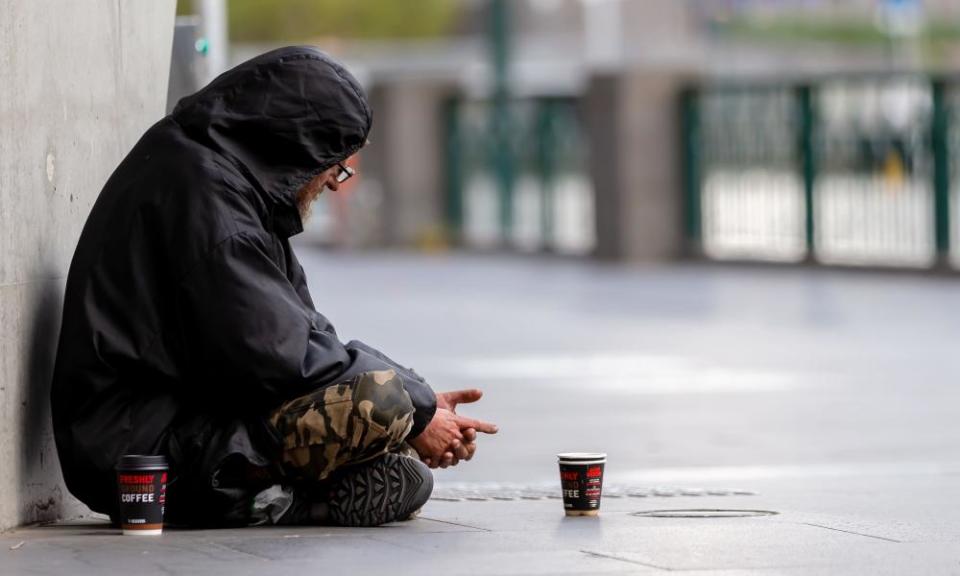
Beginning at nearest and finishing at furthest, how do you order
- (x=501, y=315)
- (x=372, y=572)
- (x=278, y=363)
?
(x=372, y=572), (x=278, y=363), (x=501, y=315)

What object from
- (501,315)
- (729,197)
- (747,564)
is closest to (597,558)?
(747,564)

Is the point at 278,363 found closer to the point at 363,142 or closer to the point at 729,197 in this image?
the point at 363,142

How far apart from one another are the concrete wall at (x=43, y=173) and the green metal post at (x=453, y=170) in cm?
1990

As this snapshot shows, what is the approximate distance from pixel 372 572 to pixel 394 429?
674 mm

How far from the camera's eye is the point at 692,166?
22047 millimetres

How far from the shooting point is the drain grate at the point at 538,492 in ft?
22.7

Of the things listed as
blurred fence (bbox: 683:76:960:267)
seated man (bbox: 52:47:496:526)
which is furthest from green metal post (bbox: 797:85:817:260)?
seated man (bbox: 52:47:496:526)

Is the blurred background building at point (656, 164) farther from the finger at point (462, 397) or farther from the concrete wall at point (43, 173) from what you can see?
the finger at point (462, 397)

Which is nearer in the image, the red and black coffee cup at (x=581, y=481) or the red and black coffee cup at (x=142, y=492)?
the red and black coffee cup at (x=142, y=492)

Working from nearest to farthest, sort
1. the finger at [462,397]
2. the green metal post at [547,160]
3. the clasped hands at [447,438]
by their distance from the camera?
the clasped hands at [447,438]
the finger at [462,397]
the green metal post at [547,160]

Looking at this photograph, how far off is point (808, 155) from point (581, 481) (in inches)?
573

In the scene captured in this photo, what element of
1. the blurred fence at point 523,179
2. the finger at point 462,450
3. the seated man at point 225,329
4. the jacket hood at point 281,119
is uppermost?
the jacket hood at point 281,119

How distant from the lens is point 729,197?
21.5 meters

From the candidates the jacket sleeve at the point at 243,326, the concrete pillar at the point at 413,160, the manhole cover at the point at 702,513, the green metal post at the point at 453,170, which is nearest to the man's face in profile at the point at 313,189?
the jacket sleeve at the point at 243,326
